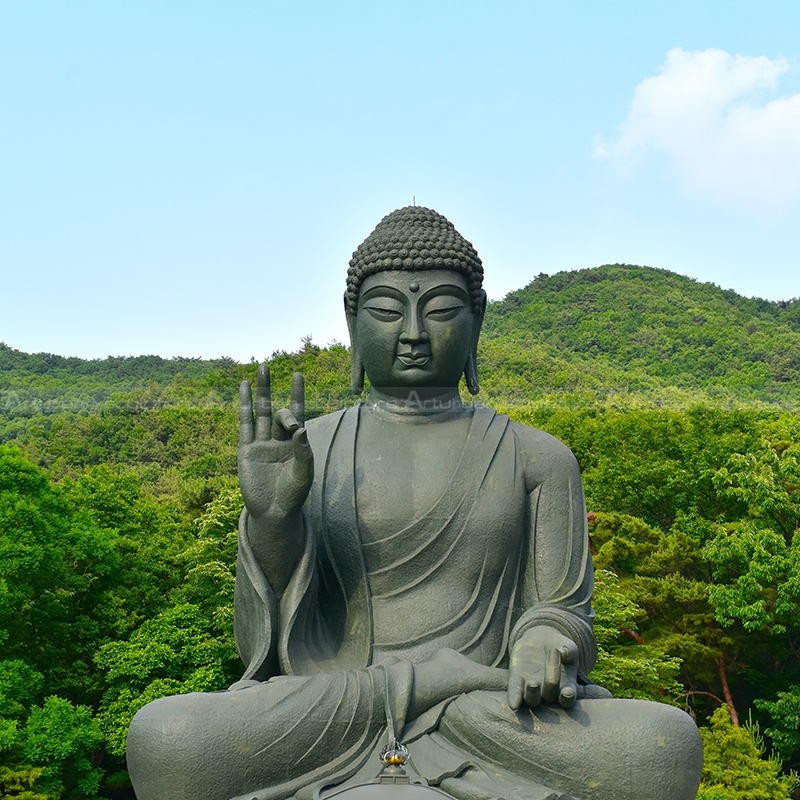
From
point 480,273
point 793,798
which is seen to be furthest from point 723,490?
point 480,273

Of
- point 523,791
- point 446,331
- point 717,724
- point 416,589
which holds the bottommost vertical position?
point 717,724

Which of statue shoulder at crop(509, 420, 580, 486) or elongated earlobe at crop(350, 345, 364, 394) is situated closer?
statue shoulder at crop(509, 420, 580, 486)

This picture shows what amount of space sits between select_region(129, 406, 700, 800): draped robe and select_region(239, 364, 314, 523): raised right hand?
0.30 meters

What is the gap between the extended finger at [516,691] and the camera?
5160 millimetres

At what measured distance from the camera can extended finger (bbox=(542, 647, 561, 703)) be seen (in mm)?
5164

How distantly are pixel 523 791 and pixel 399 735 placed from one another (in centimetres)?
64

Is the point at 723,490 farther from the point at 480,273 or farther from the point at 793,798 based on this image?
the point at 480,273

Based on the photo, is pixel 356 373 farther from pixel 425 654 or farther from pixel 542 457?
pixel 425 654

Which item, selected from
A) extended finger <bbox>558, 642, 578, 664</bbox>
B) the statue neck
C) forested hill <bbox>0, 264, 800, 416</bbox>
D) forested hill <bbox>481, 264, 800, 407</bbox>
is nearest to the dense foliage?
forested hill <bbox>0, 264, 800, 416</bbox>

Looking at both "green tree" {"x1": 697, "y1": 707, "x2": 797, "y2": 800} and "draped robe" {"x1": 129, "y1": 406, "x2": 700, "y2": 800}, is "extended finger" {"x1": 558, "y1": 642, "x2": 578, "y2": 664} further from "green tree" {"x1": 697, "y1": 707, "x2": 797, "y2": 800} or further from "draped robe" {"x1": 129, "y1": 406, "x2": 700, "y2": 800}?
"green tree" {"x1": 697, "y1": 707, "x2": 797, "y2": 800}

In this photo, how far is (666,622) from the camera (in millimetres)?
20297

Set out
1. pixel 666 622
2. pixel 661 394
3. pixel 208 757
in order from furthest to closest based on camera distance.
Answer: pixel 661 394, pixel 666 622, pixel 208 757

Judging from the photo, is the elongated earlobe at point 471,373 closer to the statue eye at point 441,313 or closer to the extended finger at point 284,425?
the statue eye at point 441,313

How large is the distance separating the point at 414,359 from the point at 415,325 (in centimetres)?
20
